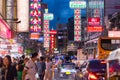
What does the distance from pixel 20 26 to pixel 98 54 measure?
37.3m

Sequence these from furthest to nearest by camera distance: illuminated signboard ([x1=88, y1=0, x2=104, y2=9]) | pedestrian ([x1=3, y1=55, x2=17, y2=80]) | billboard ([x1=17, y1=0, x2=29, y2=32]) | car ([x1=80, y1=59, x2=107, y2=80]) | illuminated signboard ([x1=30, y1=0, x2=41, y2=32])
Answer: illuminated signboard ([x1=88, y1=0, x2=104, y2=9])
illuminated signboard ([x1=30, y1=0, x2=41, y2=32])
billboard ([x1=17, y1=0, x2=29, y2=32])
car ([x1=80, y1=59, x2=107, y2=80])
pedestrian ([x1=3, y1=55, x2=17, y2=80])

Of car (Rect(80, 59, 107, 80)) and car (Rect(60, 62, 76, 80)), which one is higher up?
car (Rect(80, 59, 107, 80))

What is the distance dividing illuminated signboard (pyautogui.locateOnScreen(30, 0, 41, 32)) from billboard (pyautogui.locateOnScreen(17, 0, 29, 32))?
0.82 meters

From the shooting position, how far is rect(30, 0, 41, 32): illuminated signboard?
6506cm

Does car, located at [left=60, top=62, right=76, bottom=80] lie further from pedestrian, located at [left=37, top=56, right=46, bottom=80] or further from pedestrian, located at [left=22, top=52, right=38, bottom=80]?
pedestrian, located at [left=22, top=52, right=38, bottom=80]

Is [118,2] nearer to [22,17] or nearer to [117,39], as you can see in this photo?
[22,17]

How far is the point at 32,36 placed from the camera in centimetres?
6744

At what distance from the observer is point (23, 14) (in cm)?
6650

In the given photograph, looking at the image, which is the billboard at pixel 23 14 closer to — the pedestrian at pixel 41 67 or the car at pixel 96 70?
the pedestrian at pixel 41 67

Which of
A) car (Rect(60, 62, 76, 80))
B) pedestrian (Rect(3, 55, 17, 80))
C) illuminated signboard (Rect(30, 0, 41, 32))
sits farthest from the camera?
illuminated signboard (Rect(30, 0, 41, 32))

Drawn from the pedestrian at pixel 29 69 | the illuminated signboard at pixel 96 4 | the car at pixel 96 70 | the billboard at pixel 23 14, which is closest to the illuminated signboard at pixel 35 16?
the billboard at pixel 23 14

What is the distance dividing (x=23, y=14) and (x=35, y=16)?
2485 millimetres

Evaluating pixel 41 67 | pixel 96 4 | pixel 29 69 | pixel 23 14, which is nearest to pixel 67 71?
pixel 41 67

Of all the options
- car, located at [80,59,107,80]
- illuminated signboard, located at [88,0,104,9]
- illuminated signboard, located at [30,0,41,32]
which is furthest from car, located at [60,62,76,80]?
illuminated signboard, located at [88,0,104,9]
